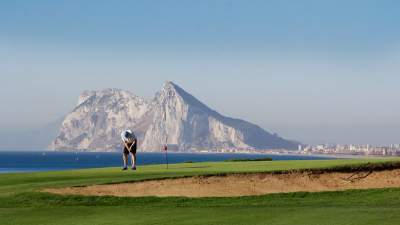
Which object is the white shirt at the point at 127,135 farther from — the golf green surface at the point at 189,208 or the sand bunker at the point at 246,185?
the sand bunker at the point at 246,185

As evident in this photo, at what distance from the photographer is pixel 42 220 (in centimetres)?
2458

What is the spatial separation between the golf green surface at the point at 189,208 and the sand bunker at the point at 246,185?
43.0 inches

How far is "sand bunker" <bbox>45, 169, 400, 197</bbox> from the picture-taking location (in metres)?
33.3

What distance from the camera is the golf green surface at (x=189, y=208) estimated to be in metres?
23.8

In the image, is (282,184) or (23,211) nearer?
(23,211)

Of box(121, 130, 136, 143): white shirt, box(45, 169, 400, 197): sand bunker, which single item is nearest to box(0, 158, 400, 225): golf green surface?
box(45, 169, 400, 197): sand bunker

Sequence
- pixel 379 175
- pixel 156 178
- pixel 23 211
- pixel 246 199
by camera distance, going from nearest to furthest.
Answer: pixel 23 211, pixel 246 199, pixel 156 178, pixel 379 175

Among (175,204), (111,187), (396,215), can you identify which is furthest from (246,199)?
(396,215)

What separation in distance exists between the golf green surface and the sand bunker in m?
1.09

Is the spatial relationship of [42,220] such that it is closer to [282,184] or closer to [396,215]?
[396,215]

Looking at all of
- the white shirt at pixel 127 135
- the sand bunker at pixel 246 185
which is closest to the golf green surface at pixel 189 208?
the sand bunker at pixel 246 185

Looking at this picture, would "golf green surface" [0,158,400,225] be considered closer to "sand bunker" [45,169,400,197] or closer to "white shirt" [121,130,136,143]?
"sand bunker" [45,169,400,197]

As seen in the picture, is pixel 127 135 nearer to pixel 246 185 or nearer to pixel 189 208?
pixel 246 185

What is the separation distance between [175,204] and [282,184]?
8205 millimetres
